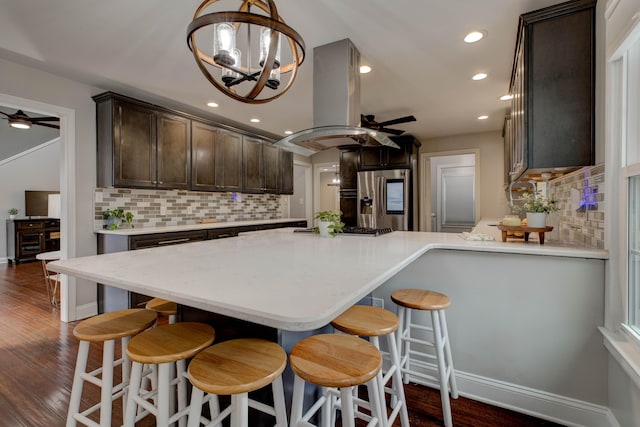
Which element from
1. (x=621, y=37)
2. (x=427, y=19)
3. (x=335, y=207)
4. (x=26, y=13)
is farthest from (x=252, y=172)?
(x=335, y=207)

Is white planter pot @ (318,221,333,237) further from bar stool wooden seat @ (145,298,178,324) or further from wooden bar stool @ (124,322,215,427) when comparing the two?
wooden bar stool @ (124,322,215,427)

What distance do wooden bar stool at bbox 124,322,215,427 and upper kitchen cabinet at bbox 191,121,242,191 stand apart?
2.96 m

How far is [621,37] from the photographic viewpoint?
1.28 meters

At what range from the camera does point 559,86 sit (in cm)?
173

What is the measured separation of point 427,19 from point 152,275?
2.24 meters

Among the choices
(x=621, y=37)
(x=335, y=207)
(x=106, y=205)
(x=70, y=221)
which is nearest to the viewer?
(x=621, y=37)

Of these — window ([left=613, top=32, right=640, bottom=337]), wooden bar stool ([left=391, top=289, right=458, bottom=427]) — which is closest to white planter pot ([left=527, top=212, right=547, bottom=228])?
window ([left=613, top=32, right=640, bottom=337])

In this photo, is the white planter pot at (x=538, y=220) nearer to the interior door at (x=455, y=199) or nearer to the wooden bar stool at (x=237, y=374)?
the wooden bar stool at (x=237, y=374)

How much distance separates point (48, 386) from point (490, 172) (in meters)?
5.87

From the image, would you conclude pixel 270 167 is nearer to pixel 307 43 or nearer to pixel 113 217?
pixel 113 217

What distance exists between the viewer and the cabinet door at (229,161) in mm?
4246

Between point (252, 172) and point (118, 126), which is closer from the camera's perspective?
point (118, 126)

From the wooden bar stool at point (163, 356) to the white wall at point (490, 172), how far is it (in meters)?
5.13

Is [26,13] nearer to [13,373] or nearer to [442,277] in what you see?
[13,373]
